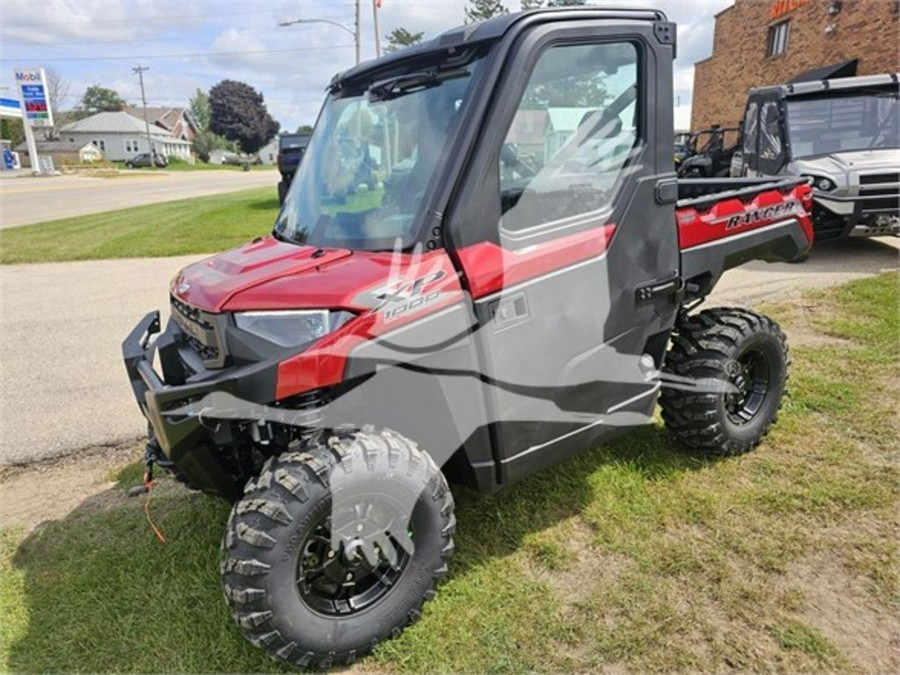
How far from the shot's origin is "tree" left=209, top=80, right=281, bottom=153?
81000 mm

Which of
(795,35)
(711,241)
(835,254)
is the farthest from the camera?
(795,35)

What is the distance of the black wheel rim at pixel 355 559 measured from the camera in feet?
7.61

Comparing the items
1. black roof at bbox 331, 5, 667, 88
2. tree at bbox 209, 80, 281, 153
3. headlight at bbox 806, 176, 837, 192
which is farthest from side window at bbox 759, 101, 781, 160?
tree at bbox 209, 80, 281, 153

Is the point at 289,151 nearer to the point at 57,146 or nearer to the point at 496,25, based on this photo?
the point at 496,25

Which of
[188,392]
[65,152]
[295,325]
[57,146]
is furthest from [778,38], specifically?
[57,146]

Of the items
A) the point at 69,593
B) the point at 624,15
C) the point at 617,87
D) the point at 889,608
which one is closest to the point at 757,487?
the point at 889,608

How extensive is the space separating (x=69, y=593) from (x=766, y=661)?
116 inches

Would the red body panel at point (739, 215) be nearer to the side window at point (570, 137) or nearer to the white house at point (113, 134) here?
the side window at point (570, 137)

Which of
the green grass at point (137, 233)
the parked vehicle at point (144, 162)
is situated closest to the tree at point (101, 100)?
the parked vehicle at point (144, 162)

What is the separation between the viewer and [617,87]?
2689 mm

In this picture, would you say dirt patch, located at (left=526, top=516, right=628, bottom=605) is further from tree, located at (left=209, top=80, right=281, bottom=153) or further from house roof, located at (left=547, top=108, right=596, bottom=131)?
tree, located at (left=209, top=80, right=281, bottom=153)

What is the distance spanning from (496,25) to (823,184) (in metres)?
7.66

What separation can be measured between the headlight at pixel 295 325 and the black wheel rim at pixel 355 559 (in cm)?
64

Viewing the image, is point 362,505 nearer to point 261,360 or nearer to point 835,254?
point 261,360
